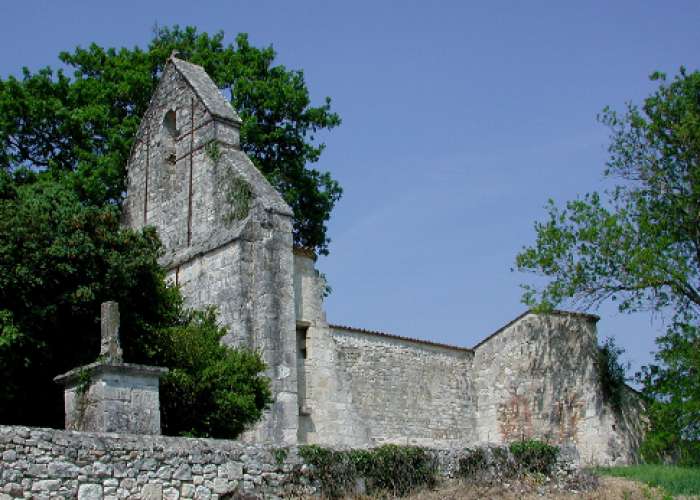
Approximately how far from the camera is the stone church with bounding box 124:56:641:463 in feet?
69.4

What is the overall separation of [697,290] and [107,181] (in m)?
15.5

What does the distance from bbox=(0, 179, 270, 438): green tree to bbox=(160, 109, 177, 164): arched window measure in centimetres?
687

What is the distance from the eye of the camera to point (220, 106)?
949 inches

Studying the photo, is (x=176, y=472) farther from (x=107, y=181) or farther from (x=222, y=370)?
(x=107, y=181)

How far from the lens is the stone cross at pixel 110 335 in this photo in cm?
1488

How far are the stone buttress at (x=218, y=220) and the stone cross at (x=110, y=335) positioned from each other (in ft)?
16.0

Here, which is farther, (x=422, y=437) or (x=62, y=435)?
(x=422, y=437)

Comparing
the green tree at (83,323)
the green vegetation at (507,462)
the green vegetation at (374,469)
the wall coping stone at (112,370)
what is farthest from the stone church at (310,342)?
the green vegetation at (374,469)

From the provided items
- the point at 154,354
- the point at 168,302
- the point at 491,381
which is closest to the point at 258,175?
the point at 168,302

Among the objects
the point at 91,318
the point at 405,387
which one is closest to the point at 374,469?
the point at 91,318

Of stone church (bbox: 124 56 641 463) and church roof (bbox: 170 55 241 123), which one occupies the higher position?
church roof (bbox: 170 55 241 123)

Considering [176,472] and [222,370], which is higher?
[222,370]

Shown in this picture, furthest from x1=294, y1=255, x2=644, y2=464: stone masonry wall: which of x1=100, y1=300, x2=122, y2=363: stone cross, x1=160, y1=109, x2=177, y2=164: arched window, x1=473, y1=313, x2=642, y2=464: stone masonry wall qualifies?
x1=100, y1=300, x2=122, y2=363: stone cross

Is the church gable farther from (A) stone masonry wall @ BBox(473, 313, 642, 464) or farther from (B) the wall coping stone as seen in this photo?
(A) stone masonry wall @ BBox(473, 313, 642, 464)
